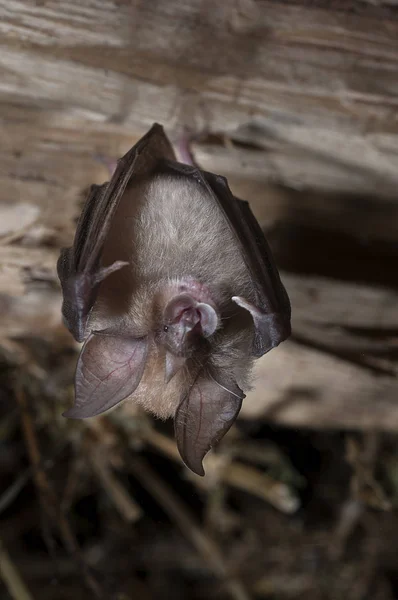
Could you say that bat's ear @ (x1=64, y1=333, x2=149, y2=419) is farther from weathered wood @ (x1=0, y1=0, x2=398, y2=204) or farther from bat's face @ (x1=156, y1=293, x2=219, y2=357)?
weathered wood @ (x1=0, y1=0, x2=398, y2=204)

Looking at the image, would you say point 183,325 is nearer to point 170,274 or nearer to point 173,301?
point 173,301

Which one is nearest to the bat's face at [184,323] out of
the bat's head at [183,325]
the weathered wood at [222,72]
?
the bat's head at [183,325]

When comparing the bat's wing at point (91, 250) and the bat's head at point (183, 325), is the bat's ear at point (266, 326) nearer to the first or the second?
the bat's head at point (183, 325)

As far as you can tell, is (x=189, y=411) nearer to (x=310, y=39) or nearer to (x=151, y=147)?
(x=151, y=147)

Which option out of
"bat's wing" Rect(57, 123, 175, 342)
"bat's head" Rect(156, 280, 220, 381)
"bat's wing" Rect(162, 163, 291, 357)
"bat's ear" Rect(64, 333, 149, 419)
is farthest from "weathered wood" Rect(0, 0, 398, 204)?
"bat's ear" Rect(64, 333, 149, 419)

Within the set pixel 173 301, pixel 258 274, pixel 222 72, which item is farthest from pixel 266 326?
pixel 222 72
